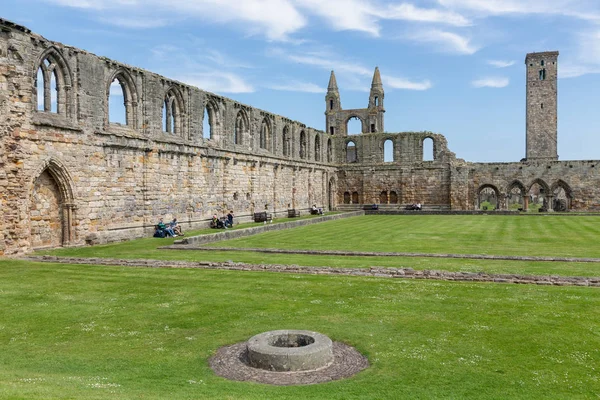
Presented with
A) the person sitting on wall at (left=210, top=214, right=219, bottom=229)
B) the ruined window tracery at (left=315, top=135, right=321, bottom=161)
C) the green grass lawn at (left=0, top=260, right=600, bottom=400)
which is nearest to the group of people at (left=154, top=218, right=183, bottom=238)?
the person sitting on wall at (left=210, top=214, right=219, bottom=229)

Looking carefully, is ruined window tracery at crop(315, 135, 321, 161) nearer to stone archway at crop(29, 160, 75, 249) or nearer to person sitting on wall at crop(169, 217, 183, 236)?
person sitting on wall at crop(169, 217, 183, 236)

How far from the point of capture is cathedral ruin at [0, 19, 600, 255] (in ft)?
52.9

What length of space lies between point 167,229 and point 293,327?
50.3 feet

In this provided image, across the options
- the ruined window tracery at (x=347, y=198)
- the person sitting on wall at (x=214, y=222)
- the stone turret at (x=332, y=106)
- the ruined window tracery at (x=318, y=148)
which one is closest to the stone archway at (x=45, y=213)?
the person sitting on wall at (x=214, y=222)

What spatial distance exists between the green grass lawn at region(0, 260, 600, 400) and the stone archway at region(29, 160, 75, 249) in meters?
5.97

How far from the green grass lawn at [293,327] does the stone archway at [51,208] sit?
5.97 m

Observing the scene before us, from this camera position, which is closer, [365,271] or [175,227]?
[365,271]

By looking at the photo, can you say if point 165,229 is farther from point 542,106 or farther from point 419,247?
point 542,106

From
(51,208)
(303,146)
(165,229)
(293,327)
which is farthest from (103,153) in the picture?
(303,146)

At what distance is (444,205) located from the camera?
44875 millimetres

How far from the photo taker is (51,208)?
1753 centimetres

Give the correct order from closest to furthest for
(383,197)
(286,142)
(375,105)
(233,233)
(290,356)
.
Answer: (290,356) < (233,233) < (286,142) < (383,197) < (375,105)

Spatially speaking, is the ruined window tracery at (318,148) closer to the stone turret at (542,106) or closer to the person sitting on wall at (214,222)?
the person sitting on wall at (214,222)

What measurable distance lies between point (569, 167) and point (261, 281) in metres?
39.8
